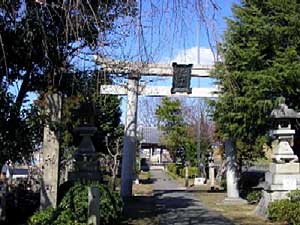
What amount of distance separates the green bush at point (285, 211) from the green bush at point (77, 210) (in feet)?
14.0

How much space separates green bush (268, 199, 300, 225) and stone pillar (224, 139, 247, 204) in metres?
6.06

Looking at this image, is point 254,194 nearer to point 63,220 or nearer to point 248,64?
point 248,64

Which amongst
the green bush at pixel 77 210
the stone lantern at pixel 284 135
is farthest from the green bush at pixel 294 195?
the green bush at pixel 77 210

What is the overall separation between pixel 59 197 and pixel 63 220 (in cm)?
172

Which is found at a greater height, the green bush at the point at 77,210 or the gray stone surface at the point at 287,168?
the gray stone surface at the point at 287,168

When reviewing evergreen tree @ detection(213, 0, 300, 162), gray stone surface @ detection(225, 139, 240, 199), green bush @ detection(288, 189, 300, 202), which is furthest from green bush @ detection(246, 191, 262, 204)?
green bush @ detection(288, 189, 300, 202)

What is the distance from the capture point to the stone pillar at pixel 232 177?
2086cm

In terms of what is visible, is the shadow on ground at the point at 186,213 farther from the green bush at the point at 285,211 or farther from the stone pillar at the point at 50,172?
the stone pillar at the point at 50,172

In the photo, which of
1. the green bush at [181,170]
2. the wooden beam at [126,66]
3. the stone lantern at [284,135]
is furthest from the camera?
the green bush at [181,170]

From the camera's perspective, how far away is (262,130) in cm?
1931

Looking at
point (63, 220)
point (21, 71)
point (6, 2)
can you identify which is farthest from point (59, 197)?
point (6, 2)

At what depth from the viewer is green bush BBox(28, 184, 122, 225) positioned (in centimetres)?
1075

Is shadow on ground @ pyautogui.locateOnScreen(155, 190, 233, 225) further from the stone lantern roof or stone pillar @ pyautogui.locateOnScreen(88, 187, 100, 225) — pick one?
stone pillar @ pyautogui.locateOnScreen(88, 187, 100, 225)

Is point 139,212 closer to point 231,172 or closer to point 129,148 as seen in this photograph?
point 129,148
